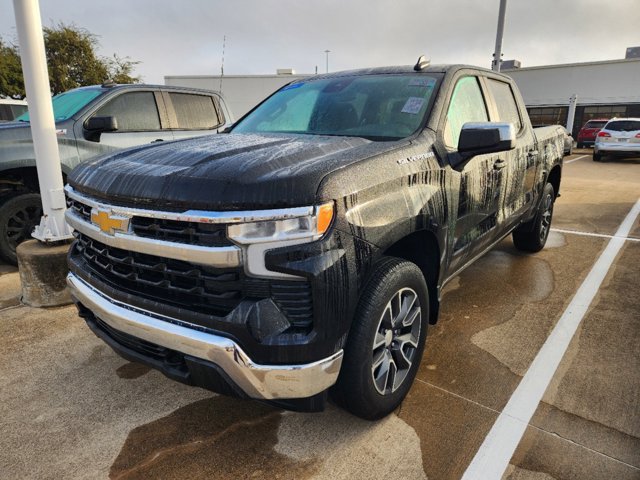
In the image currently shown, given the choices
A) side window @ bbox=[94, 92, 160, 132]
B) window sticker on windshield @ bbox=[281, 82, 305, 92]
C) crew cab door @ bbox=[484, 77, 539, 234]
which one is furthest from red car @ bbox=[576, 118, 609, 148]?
window sticker on windshield @ bbox=[281, 82, 305, 92]

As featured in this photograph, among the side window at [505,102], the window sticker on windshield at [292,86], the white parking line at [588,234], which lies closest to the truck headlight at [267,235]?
the window sticker on windshield at [292,86]

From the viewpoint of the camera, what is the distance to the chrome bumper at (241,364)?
1866 millimetres

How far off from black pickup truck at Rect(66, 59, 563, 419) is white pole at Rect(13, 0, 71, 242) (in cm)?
155

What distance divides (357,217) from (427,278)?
0.99m

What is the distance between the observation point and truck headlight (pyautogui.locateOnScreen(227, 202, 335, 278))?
183 cm

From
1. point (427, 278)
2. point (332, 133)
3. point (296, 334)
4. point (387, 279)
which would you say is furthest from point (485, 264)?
point (296, 334)

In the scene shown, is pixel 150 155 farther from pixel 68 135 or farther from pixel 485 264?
pixel 485 264

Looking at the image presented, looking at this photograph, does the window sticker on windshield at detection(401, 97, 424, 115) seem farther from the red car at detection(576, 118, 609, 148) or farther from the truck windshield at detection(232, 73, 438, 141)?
the red car at detection(576, 118, 609, 148)

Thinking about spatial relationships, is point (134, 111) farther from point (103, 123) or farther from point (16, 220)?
point (16, 220)

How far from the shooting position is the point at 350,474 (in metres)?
2.13

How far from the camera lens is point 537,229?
5223mm

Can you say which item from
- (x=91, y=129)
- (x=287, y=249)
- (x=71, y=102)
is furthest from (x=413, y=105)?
(x=71, y=102)

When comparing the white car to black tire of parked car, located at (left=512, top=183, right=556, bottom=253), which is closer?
black tire of parked car, located at (left=512, top=183, right=556, bottom=253)

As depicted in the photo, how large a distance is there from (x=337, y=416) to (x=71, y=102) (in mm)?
4912
